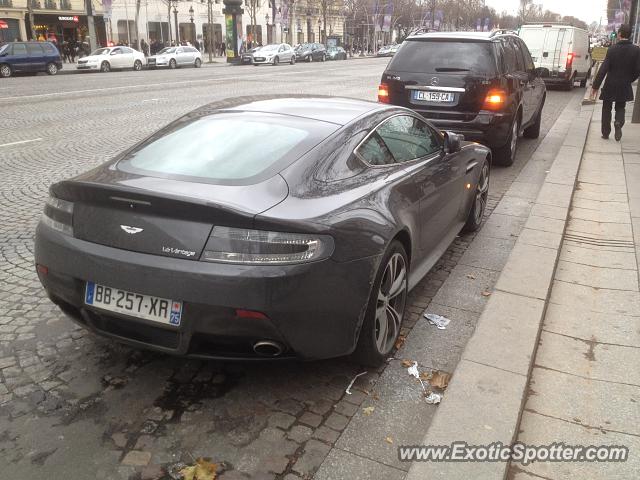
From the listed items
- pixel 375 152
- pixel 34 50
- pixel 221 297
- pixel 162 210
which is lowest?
pixel 221 297

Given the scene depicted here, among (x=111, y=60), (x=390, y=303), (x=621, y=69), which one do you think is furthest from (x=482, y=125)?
(x=111, y=60)

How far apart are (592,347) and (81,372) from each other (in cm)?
300

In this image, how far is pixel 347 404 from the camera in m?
3.15

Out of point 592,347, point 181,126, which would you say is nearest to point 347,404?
point 592,347

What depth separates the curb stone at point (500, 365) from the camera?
280 centimetres

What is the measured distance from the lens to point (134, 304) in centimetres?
288

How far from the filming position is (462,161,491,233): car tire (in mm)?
5910

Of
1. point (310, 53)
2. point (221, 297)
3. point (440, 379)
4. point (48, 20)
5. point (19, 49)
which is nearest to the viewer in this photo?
point (221, 297)

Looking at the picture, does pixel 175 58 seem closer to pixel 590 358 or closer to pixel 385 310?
pixel 385 310

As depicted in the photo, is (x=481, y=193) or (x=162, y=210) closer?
(x=162, y=210)

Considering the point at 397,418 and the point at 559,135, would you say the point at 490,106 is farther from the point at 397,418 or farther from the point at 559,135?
the point at 397,418

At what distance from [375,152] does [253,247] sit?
4.51ft

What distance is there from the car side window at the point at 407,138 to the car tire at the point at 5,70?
29725mm

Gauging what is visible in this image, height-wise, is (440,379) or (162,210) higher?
(162,210)
